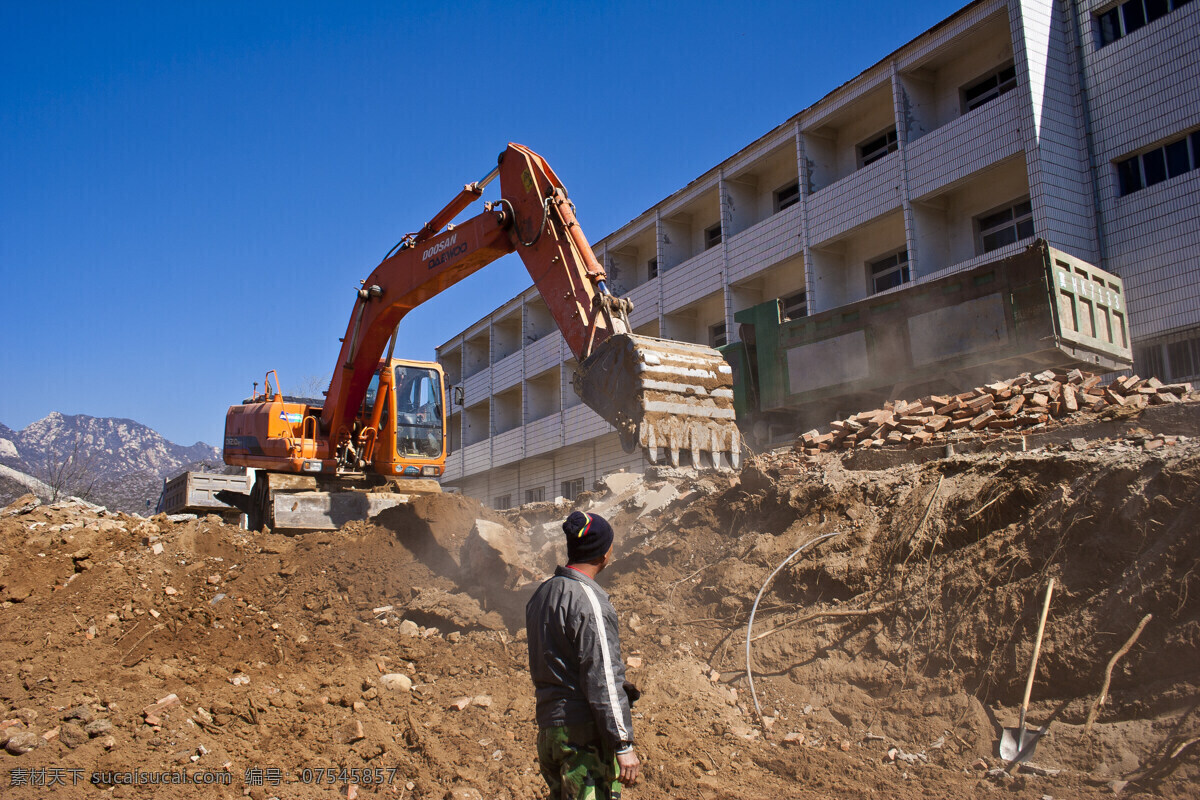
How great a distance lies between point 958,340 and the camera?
1084 centimetres

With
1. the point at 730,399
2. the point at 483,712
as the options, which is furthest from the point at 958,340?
the point at 483,712

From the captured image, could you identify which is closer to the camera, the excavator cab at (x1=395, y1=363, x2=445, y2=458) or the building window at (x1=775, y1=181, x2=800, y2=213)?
the excavator cab at (x1=395, y1=363, x2=445, y2=458)

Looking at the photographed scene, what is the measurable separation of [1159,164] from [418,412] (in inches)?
527

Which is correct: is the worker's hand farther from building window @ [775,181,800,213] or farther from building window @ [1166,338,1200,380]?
building window @ [775,181,800,213]

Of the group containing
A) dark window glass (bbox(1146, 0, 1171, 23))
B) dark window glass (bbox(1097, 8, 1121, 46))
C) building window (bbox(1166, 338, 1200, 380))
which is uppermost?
dark window glass (bbox(1097, 8, 1121, 46))

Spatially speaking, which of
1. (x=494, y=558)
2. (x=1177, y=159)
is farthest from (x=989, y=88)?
(x=494, y=558)

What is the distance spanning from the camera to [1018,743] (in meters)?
4.52

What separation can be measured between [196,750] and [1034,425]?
8.17m

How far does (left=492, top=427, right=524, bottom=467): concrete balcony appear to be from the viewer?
29000mm

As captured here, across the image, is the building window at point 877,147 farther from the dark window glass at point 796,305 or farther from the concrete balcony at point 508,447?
the concrete balcony at point 508,447

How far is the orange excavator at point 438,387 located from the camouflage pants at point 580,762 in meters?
3.22

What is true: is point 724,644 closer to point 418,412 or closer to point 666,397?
point 666,397

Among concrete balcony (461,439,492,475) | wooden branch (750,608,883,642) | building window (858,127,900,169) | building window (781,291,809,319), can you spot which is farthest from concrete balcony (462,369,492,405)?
wooden branch (750,608,883,642)

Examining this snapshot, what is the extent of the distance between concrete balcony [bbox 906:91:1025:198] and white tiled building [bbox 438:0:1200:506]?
1.2 inches
